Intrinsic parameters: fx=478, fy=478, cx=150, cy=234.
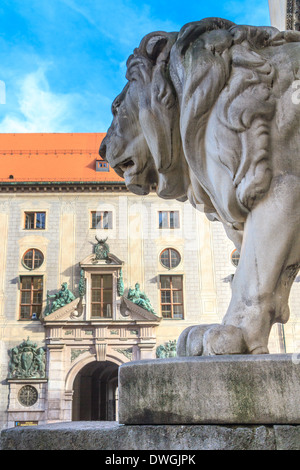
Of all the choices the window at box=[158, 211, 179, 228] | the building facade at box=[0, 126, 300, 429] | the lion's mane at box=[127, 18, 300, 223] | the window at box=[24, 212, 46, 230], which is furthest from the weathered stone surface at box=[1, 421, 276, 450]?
the window at box=[24, 212, 46, 230]

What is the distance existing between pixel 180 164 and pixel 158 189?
0.20m

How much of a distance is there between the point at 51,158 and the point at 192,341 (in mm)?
23722

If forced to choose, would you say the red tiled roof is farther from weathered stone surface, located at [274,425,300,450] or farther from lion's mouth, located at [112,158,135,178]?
weathered stone surface, located at [274,425,300,450]

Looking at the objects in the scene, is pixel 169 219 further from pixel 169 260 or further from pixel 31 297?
pixel 31 297

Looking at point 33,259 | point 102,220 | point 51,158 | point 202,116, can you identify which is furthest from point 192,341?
point 51,158

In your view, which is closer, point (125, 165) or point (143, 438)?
point (143, 438)

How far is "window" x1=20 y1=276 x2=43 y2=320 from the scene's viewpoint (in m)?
20.0

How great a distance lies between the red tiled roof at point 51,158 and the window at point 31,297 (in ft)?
14.6

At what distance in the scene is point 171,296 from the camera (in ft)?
66.8

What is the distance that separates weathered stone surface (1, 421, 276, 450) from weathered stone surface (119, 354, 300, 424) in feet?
→ 0.11

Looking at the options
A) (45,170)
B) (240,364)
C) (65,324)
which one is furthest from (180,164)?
(45,170)
